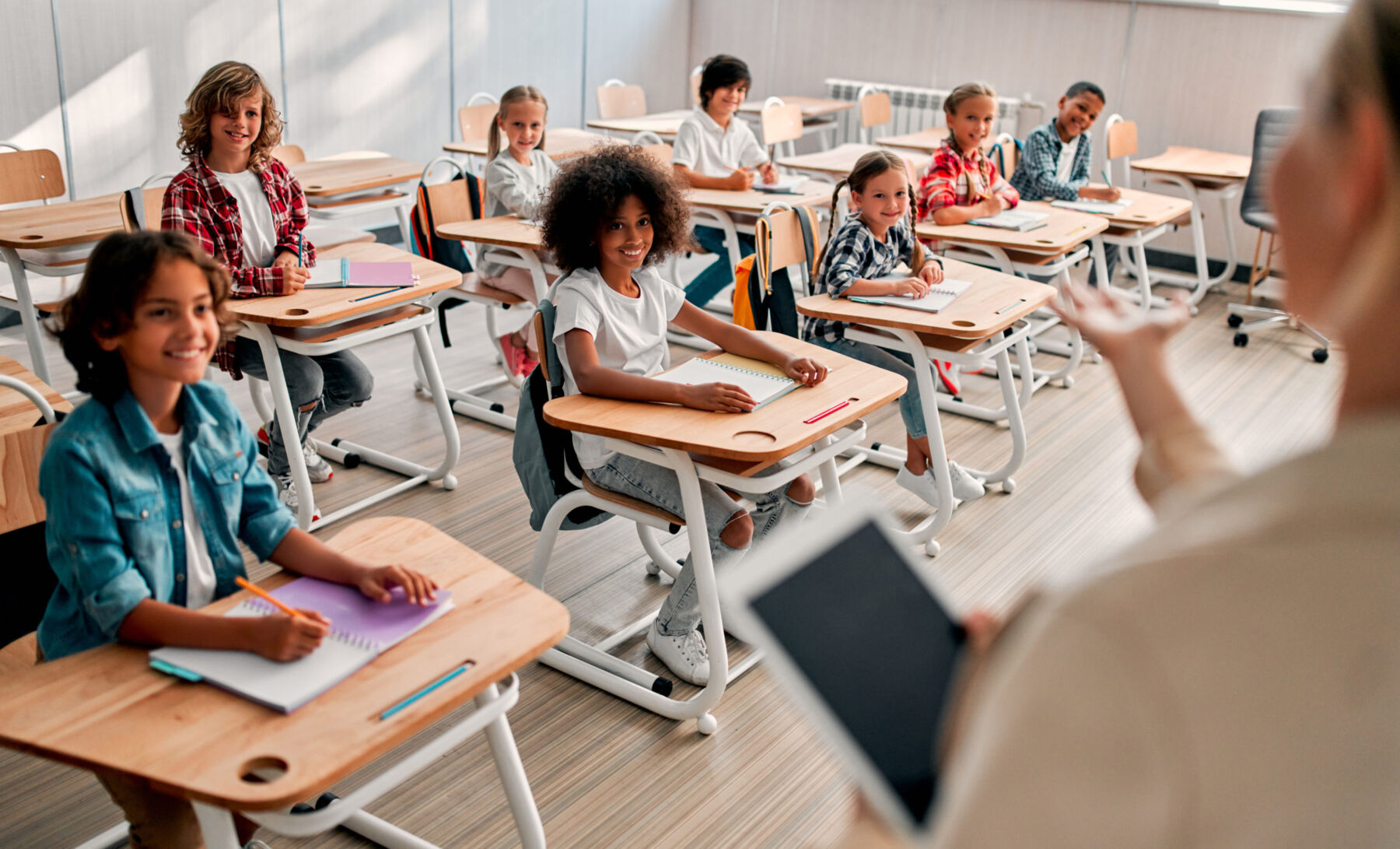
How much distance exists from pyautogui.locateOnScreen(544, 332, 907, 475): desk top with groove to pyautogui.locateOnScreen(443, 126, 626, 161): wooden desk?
284 centimetres

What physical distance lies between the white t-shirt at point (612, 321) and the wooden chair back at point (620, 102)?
4349 mm

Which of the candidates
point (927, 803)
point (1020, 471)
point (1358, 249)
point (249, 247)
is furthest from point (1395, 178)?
point (1020, 471)

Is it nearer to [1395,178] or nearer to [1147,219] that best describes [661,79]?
[1147,219]

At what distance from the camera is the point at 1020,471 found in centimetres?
369

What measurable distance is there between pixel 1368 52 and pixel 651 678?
2.10 meters

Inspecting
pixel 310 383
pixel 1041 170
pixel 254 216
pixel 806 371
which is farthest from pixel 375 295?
pixel 1041 170

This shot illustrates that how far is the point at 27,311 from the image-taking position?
342 centimetres

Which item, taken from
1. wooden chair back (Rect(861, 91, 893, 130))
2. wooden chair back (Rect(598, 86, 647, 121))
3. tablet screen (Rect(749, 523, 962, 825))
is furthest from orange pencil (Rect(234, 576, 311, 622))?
wooden chair back (Rect(861, 91, 893, 130))

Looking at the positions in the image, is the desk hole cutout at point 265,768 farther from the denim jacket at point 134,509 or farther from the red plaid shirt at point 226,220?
the red plaid shirt at point 226,220

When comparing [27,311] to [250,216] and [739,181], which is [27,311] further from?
[739,181]

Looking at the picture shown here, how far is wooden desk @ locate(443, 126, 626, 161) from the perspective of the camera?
508 centimetres

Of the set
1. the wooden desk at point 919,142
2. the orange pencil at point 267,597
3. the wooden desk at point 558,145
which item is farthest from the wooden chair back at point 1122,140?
the orange pencil at point 267,597

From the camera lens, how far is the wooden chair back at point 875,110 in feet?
21.8

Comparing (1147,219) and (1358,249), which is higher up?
(1358,249)
